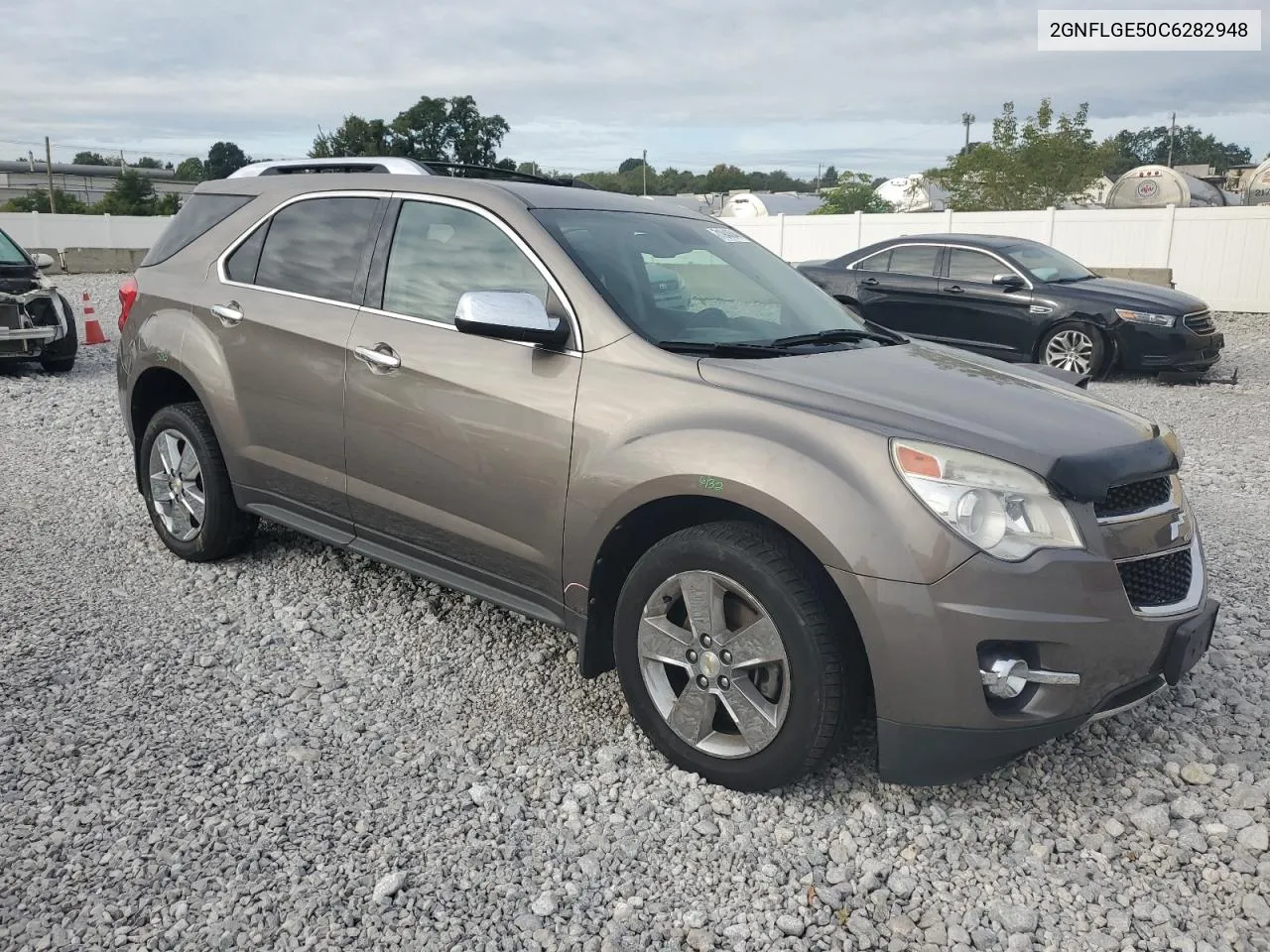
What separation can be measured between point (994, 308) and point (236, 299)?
904cm

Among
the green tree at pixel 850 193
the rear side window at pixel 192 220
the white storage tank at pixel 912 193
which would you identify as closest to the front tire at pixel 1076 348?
the rear side window at pixel 192 220

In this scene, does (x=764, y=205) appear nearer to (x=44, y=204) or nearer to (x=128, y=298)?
(x=44, y=204)

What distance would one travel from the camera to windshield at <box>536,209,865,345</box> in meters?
3.52

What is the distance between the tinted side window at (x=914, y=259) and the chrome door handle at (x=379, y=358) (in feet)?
30.2

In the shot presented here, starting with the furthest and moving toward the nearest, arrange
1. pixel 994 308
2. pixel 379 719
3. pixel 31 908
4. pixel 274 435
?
pixel 994 308, pixel 274 435, pixel 379 719, pixel 31 908

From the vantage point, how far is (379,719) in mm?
3592

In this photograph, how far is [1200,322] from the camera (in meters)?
11.2

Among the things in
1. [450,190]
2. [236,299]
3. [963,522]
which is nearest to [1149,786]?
[963,522]

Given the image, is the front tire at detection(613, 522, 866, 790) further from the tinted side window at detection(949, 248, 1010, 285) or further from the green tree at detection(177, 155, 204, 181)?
the green tree at detection(177, 155, 204, 181)

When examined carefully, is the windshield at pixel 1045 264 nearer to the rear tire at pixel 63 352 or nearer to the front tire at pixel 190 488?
the front tire at pixel 190 488

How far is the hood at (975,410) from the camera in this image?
2811 mm

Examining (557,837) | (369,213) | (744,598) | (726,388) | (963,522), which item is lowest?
(557,837)

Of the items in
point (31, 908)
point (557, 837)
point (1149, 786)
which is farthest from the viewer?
point (1149, 786)

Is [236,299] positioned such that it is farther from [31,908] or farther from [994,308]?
[994,308]
